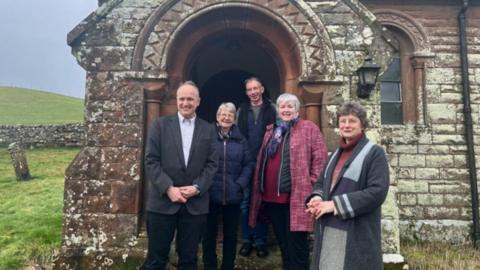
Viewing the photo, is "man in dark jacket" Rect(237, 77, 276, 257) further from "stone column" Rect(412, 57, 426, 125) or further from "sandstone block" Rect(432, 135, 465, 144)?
"sandstone block" Rect(432, 135, 465, 144)

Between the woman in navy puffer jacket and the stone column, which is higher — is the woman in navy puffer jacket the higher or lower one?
the lower one

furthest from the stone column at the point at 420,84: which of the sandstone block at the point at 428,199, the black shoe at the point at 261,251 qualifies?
the black shoe at the point at 261,251

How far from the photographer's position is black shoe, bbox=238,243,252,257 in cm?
480

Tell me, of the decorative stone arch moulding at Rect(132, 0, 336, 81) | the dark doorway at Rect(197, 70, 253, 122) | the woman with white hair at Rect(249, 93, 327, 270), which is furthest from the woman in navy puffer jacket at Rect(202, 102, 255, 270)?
the dark doorway at Rect(197, 70, 253, 122)

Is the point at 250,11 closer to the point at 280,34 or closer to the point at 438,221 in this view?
the point at 280,34

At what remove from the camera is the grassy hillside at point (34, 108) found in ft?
76.1

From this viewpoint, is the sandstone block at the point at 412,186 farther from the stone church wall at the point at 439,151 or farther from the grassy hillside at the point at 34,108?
the grassy hillside at the point at 34,108

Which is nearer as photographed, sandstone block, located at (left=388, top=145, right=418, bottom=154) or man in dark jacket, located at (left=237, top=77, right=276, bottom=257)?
man in dark jacket, located at (left=237, top=77, right=276, bottom=257)

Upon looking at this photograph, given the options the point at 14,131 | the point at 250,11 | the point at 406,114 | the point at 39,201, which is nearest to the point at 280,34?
the point at 250,11

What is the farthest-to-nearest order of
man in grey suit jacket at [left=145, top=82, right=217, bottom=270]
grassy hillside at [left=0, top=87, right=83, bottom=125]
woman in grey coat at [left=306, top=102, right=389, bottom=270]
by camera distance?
grassy hillside at [left=0, top=87, right=83, bottom=125] < man in grey suit jacket at [left=145, top=82, right=217, bottom=270] < woman in grey coat at [left=306, top=102, right=389, bottom=270]

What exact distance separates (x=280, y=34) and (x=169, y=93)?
1.70 m

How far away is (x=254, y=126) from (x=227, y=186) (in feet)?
3.22

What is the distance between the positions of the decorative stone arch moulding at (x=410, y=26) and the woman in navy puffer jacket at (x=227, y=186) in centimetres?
568

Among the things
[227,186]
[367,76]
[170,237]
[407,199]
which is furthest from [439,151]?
[170,237]
